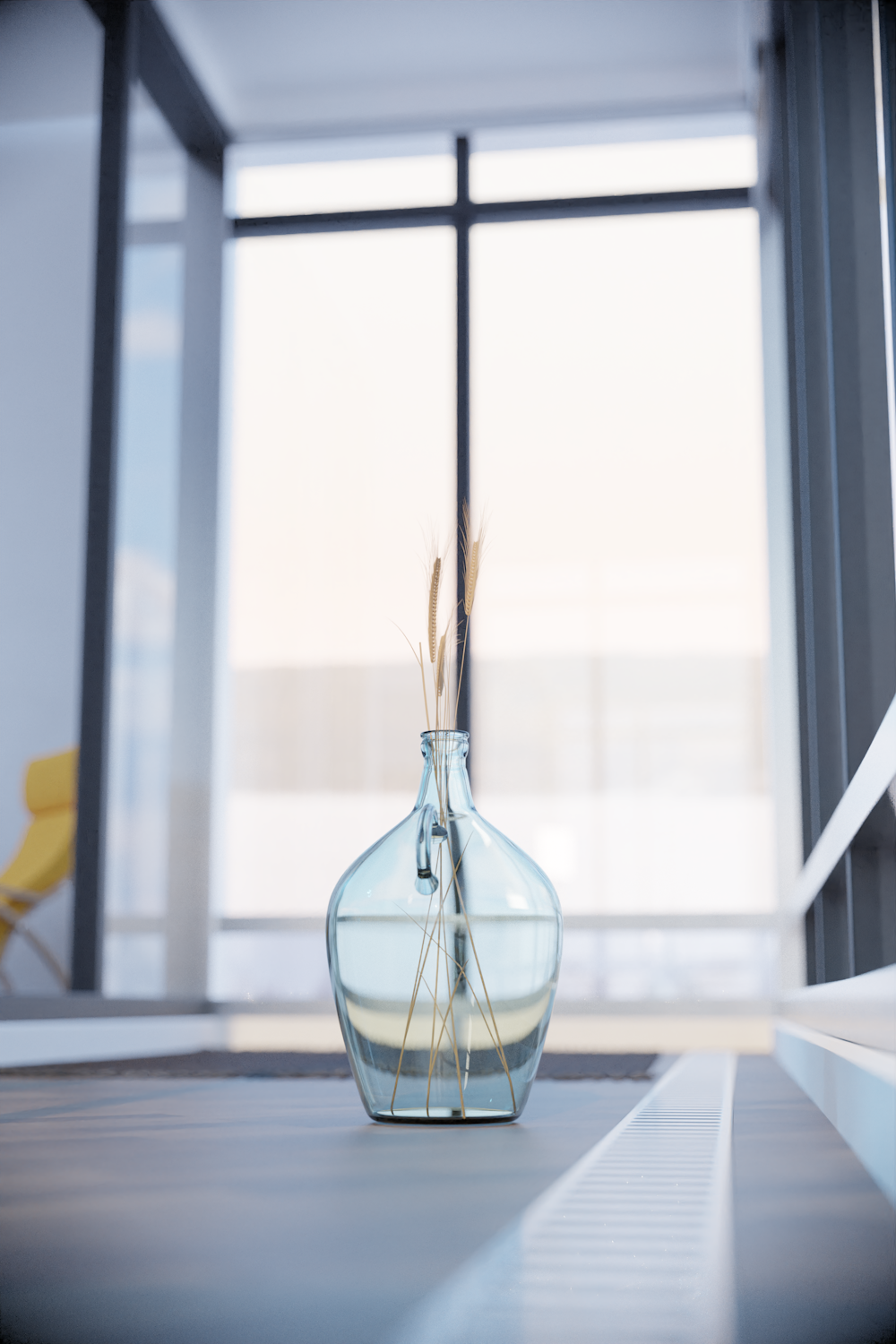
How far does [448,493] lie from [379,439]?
35 cm

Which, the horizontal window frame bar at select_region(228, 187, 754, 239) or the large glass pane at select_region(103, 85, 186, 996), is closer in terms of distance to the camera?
the large glass pane at select_region(103, 85, 186, 996)

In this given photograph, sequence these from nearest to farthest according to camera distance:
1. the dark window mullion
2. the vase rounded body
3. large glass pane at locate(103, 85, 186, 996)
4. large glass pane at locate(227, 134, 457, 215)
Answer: the vase rounded body → large glass pane at locate(103, 85, 186, 996) → the dark window mullion → large glass pane at locate(227, 134, 457, 215)

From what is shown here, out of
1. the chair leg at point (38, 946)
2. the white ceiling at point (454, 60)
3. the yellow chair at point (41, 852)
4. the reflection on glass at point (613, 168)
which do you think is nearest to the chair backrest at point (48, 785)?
the yellow chair at point (41, 852)

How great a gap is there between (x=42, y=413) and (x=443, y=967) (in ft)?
16.7

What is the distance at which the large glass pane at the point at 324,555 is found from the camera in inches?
201

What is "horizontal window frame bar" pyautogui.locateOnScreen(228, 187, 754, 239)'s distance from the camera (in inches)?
209

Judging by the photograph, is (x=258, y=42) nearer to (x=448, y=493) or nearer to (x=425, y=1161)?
(x=448, y=493)

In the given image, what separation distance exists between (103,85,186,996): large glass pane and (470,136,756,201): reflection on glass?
133 centimetres

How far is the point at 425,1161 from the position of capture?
0.73 meters

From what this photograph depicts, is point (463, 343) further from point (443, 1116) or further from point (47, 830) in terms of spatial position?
point (443, 1116)

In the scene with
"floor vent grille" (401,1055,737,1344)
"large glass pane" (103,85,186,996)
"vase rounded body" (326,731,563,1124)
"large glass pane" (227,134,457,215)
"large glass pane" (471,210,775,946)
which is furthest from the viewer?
"large glass pane" (227,134,457,215)

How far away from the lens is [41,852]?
4.76 metres

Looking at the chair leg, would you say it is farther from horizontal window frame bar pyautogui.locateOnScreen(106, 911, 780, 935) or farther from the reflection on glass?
the reflection on glass

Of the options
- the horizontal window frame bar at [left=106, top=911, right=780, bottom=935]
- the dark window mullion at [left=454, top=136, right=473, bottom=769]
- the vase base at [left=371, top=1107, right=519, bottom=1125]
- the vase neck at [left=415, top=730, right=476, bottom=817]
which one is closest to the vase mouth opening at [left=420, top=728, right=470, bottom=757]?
the vase neck at [left=415, top=730, right=476, bottom=817]
